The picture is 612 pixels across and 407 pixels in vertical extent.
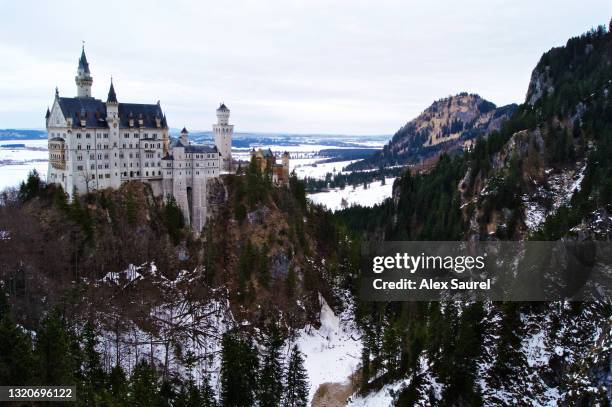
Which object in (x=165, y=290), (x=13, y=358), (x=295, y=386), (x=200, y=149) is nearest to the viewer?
(x=13, y=358)

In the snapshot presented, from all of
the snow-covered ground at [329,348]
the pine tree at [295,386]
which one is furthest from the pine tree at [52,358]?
the snow-covered ground at [329,348]

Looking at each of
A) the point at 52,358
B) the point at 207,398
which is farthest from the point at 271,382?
the point at 52,358

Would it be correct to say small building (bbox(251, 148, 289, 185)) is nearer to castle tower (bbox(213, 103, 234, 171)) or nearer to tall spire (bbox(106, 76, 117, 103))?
castle tower (bbox(213, 103, 234, 171))

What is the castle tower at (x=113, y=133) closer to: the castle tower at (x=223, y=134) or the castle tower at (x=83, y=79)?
the castle tower at (x=83, y=79)

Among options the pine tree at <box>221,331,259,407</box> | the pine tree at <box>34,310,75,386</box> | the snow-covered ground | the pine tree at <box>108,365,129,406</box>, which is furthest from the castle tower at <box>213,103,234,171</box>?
the pine tree at <box>34,310,75,386</box>

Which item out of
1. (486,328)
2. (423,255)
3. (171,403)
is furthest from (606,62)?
(171,403)

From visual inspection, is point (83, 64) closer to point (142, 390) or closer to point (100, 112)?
point (100, 112)
